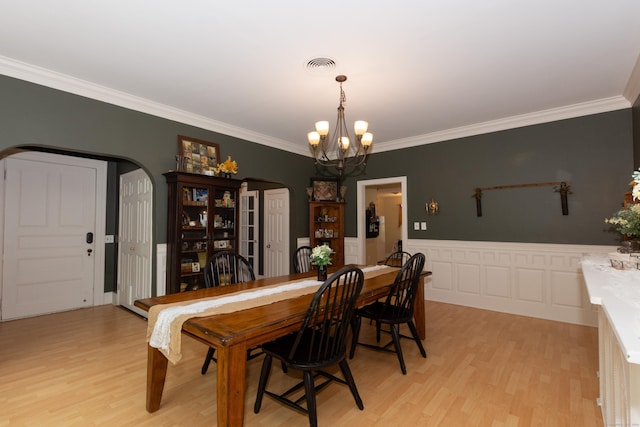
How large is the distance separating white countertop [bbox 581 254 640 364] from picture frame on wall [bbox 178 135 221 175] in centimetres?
376

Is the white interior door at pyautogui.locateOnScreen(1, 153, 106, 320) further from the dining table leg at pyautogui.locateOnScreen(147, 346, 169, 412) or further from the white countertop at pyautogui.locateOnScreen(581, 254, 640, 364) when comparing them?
the white countertop at pyautogui.locateOnScreen(581, 254, 640, 364)

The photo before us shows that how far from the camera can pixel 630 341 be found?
886 mm

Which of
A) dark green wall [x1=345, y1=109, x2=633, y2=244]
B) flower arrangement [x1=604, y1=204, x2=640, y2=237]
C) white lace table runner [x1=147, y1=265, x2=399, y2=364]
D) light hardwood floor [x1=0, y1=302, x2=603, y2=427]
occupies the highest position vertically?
dark green wall [x1=345, y1=109, x2=633, y2=244]

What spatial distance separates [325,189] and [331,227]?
726 millimetres

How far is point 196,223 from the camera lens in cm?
393

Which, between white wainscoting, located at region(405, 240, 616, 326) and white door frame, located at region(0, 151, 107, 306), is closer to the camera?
white wainscoting, located at region(405, 240, 616, 326)

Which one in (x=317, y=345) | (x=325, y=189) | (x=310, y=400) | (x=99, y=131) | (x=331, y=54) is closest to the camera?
(x=310, y=400)

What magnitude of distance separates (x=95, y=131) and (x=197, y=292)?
2.18 metres

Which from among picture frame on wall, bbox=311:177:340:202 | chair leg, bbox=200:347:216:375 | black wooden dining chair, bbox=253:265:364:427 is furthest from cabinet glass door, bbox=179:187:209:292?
picture frame on wall, bbox=311:177:340:202

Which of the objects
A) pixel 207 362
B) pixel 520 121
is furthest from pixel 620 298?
pixel 520 121

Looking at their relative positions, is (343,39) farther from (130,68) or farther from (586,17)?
(130,68)

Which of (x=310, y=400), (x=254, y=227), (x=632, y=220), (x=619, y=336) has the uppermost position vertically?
(x=632, y=220)

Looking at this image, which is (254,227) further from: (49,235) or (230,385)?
(230,385)

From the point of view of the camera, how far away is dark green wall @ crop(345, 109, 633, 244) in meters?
3.73
